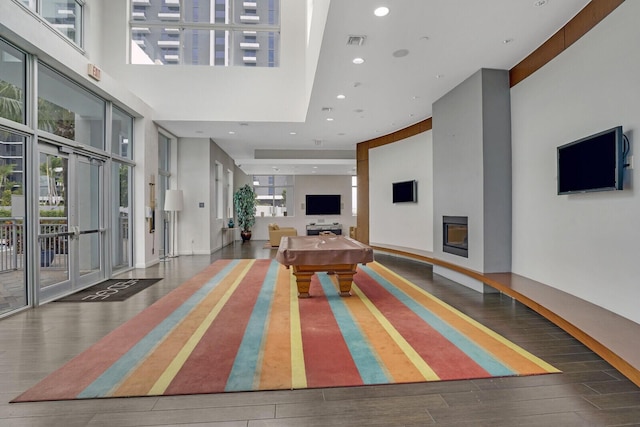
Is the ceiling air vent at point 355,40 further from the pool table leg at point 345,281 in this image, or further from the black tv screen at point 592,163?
the pool table leg at point 345,281

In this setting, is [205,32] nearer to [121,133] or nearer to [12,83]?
[121,133]

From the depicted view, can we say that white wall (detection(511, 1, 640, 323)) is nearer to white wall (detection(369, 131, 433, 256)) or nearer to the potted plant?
white wall (detection(369, 131, 433, 256))

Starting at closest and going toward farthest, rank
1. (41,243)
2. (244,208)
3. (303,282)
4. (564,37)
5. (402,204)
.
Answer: (564,37) → (41,243) → (303,282) → (402,204) → (244,208)

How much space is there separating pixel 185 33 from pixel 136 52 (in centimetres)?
123

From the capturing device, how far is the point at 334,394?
2.14 m

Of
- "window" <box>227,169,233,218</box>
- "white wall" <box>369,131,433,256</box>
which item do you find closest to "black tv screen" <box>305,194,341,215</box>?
"window" <box>227,169,233,218</box>

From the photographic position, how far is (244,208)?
533 inches

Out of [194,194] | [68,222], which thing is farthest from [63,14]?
[194,194]

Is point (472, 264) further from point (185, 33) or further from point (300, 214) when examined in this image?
point (300, 214)

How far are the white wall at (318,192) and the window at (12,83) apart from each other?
11643 millimetres

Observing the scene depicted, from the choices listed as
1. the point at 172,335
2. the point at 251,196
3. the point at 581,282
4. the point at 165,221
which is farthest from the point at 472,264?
the point at 251,196

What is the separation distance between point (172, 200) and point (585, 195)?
8.09 meters

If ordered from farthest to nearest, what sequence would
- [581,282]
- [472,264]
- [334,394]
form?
1. [472,264]
2. [581,282]
3. [334,394]

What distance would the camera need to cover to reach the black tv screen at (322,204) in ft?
51.7
